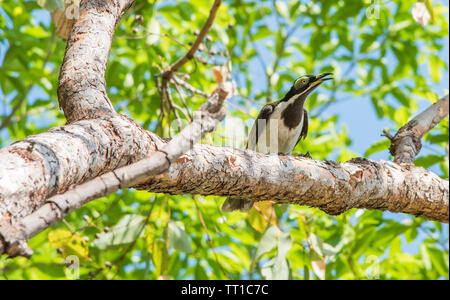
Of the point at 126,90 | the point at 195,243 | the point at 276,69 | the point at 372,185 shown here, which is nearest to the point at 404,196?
the point at 372,185

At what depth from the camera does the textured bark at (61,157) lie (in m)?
1.41

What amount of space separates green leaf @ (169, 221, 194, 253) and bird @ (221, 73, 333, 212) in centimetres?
130

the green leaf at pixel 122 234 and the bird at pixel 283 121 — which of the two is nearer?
Answer: the green leaf at pixel 122 234

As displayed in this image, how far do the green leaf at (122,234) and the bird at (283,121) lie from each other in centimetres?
142

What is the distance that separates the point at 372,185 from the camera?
8.98ft

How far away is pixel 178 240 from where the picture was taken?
132 inches

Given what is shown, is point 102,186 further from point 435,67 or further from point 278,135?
point 435,67

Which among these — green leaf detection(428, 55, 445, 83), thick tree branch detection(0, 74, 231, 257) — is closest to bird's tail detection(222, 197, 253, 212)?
thick tree branch detection(0, 74, 231, 257)

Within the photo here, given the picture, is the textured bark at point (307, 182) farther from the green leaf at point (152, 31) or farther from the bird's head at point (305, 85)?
the green leaf at point (152, 31)

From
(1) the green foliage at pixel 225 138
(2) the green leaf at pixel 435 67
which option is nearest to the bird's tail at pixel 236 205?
(1) the green foliage at pixel 225 138

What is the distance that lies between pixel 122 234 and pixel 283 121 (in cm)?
172

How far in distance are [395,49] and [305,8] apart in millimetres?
1169
